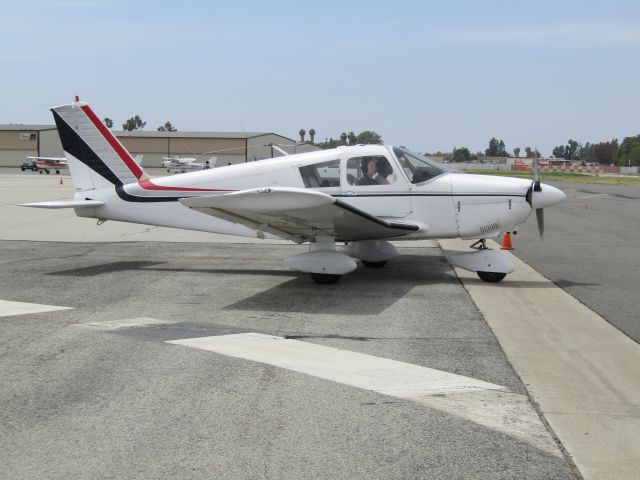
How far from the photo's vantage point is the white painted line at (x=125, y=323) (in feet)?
24.8

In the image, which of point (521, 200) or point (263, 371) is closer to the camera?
point (263, 371)

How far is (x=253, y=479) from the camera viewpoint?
380cm

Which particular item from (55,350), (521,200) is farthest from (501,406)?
(521,200)

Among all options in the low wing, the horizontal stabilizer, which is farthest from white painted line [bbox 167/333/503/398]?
the horizontal stabilizer

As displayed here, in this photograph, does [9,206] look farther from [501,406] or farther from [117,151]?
[501,406]

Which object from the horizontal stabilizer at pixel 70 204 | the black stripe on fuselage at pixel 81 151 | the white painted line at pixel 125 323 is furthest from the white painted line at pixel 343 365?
the black stripe on fuselage at pixel 81 151

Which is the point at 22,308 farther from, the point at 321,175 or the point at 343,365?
the point at 321,175

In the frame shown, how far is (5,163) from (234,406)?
107m

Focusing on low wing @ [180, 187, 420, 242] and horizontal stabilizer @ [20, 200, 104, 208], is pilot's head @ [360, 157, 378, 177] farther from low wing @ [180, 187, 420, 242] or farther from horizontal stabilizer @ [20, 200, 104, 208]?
horizontal stabilizer @ [20, 200, 104, 208]

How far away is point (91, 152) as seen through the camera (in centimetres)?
1259

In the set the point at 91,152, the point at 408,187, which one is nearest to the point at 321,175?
the point at 408,187

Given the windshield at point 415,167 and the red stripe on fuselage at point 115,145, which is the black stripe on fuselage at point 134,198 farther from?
the windshield at point 415,167

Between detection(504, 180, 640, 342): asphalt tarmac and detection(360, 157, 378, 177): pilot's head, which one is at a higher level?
detection(360, 157, 378, 177): pilot's head

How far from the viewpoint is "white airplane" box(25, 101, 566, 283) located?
10109 millimetres
